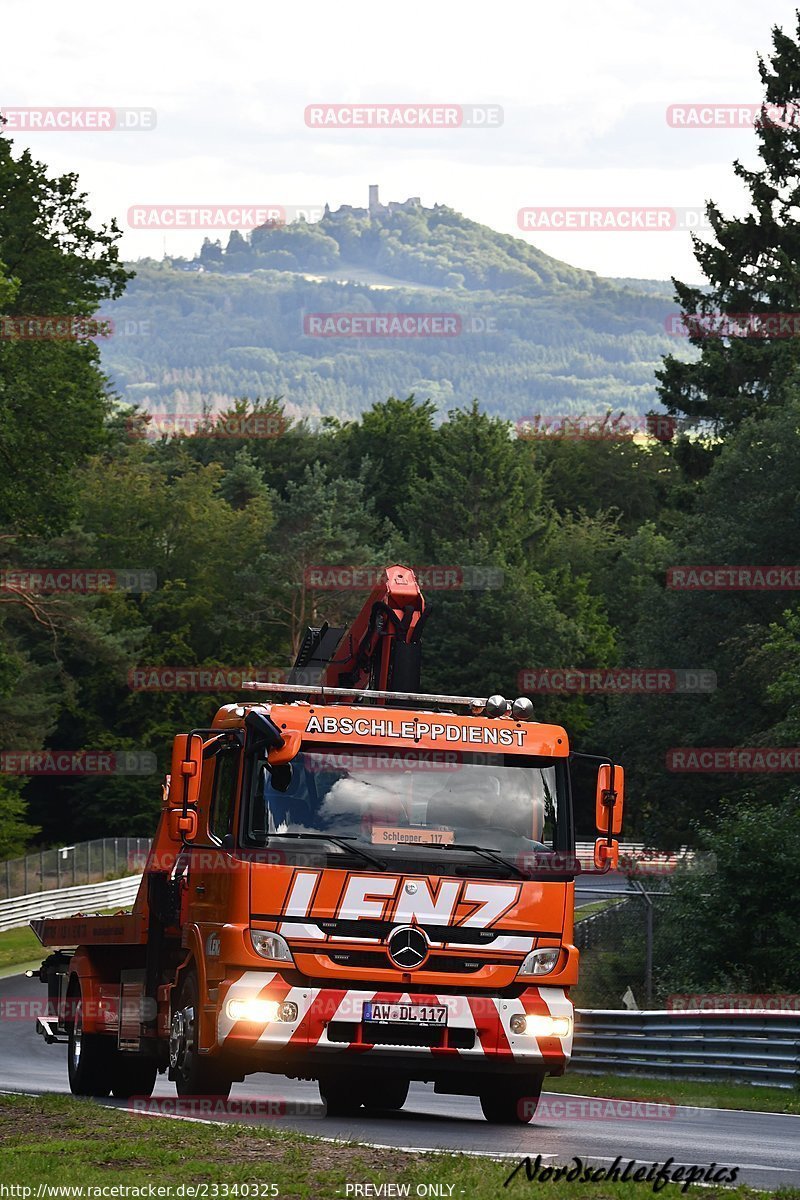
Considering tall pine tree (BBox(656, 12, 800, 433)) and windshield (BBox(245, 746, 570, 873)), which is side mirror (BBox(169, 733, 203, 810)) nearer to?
windshield (BBox(245, 746, 570, 873))

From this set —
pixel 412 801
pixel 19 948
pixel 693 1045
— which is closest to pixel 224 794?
pixel 412 801

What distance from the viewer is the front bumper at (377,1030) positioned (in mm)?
13578

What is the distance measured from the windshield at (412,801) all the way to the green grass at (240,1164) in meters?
2.16

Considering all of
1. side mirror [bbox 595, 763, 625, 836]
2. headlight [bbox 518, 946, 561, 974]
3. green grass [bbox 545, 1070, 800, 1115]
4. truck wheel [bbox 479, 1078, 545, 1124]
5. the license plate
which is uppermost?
side mirror [bbox 595, 763, 625, 836]

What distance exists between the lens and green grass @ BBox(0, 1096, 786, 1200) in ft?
32.4

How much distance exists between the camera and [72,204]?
47.1 metres

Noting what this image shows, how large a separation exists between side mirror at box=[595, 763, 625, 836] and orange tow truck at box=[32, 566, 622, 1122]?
0.02 m

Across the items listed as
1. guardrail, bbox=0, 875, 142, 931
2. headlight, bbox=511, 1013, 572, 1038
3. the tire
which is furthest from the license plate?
guardrail, bbox=0, 875, 142, 931

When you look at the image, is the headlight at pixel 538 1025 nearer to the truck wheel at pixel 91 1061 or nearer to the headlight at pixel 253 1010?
the headlight at pixel 253 1010

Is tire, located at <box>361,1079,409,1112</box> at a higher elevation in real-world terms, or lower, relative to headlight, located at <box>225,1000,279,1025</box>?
lower

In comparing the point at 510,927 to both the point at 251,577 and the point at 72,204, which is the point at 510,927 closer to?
the point at 72,204

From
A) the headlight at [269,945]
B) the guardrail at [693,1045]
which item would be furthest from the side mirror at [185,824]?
the guardrail at [693,1045]

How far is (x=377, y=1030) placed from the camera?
45.0 ft

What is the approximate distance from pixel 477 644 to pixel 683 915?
57.3 metres
